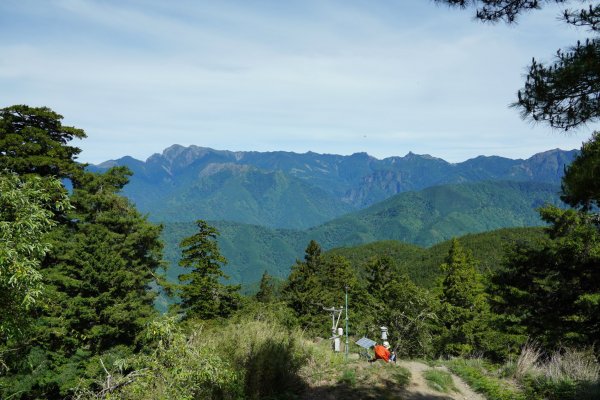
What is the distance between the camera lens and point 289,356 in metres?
8.06

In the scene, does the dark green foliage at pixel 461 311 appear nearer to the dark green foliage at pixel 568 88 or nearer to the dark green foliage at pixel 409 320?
the dark green foliage at pixel 409 320

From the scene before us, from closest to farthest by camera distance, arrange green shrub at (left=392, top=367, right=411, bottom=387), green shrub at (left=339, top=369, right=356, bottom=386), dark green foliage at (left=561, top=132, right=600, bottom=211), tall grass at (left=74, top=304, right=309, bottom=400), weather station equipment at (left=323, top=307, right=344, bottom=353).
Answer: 1. dark green foliage at (left=561, top=132, right=600, bottom=211)
2. tall grass at (left=74, top=304, right=309, bottom=400)
3. green shrub at (left=339, top=369, right=356, bottom=386)
4. green shrub at (left=392, top=367, right=411, bottom=387)
5. weather station equipment at (left=323, top=307, right=344, bottom=353)

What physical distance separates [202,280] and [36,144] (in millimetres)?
12955

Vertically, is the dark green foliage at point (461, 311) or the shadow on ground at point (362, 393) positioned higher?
the shadow on ground at point (362, 393)

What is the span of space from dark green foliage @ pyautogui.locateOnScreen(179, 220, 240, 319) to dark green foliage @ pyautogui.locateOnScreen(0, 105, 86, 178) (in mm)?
8826

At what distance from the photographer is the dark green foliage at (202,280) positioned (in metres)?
28.6

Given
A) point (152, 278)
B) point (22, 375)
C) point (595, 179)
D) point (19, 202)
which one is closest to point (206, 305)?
point (152, 278)

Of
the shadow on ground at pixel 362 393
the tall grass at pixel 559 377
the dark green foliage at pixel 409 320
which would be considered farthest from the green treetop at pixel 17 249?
the dark green foliage at pixel 409 320

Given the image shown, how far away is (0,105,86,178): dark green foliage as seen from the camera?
20516 millimetres

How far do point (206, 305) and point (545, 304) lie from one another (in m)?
19.9

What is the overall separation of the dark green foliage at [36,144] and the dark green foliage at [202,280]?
8.83 metres

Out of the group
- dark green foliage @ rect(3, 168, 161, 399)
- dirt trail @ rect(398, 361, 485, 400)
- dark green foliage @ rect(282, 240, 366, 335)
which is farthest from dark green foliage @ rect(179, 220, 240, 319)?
dirt trail @ rect(398, 361, 485, 400)

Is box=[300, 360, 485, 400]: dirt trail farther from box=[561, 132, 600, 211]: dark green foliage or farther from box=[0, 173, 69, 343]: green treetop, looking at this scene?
box=[561, 132, 600, 211]: dark green foliage

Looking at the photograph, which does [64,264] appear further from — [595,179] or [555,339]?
[555,339]
